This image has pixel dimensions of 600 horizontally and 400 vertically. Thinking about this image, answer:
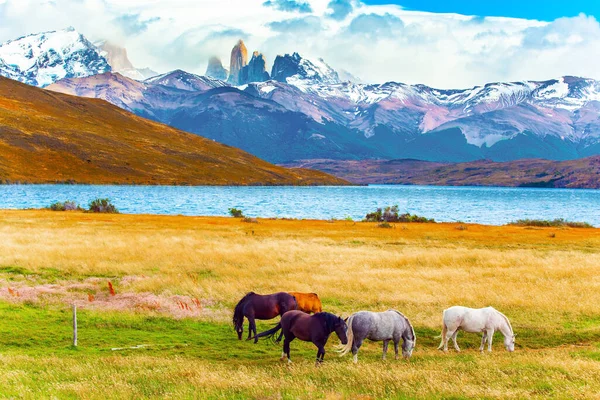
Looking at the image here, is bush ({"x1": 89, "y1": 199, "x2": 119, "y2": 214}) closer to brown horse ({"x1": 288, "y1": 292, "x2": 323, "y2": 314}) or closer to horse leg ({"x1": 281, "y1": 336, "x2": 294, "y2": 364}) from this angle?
brown horse ({"x1": 288, "y1": 292, "x2": 323, "y2": 314})

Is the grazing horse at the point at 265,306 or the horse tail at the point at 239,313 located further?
the horse tail at the point at 239,313

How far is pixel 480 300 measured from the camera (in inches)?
1122

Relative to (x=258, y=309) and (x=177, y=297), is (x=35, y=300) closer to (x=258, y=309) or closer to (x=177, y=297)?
(x=177, y=297)

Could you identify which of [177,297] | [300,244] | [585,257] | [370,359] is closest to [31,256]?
[177,297]

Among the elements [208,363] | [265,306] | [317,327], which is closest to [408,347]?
[317,327]

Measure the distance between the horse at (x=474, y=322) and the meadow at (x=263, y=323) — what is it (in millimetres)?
863

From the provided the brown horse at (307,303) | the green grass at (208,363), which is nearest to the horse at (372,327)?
the green grass at (208,363)

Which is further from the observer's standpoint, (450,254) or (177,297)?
(450,254)

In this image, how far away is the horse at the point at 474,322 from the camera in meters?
20.0

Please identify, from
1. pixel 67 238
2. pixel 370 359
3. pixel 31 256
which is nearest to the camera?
pixel 370 359

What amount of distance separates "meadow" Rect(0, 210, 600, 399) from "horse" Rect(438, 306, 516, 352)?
2.83 ft

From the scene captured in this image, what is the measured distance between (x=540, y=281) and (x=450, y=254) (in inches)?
429

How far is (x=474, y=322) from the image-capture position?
1997cm

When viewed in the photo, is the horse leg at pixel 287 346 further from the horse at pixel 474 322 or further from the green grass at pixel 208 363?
the horse at pixel 474 322
